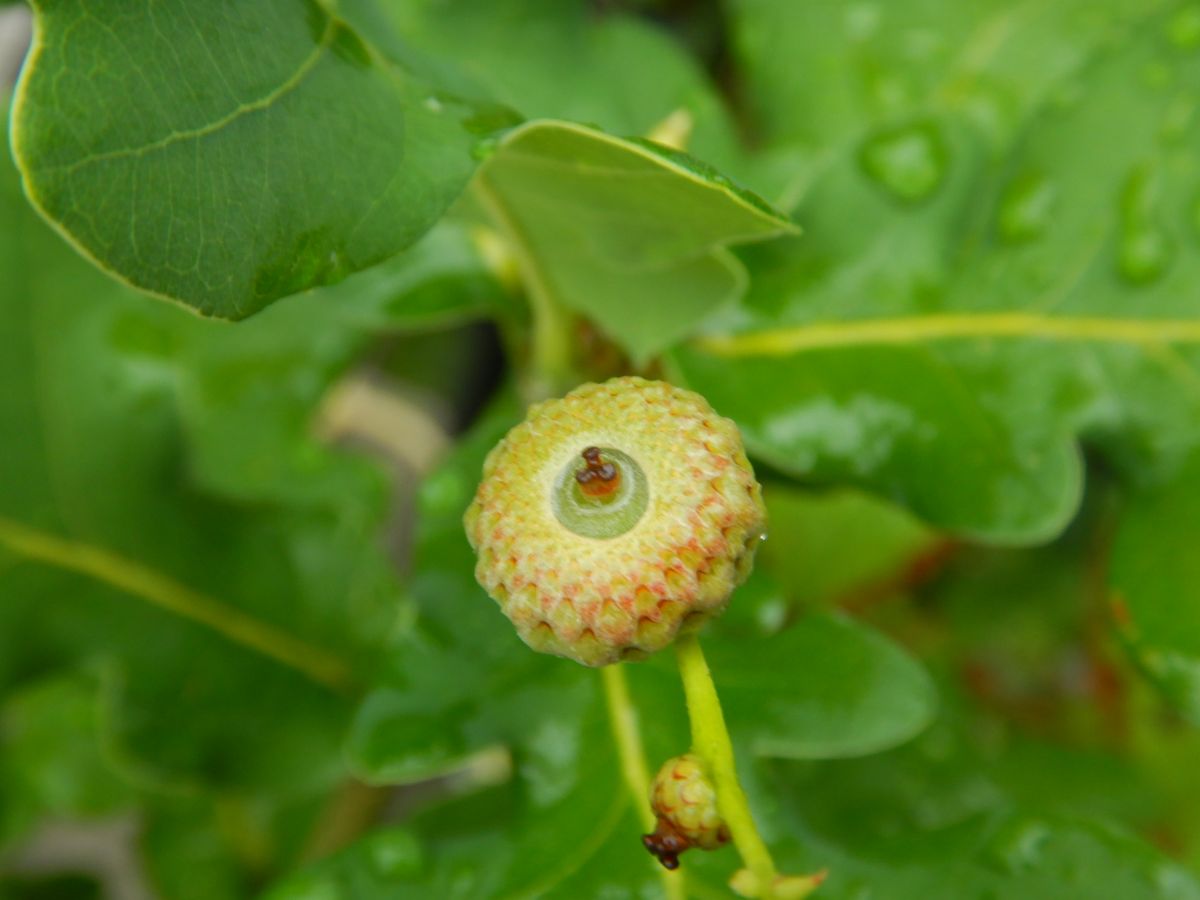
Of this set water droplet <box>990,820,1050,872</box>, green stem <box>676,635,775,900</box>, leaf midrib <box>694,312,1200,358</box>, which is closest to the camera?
green stem <box>676,635,775,900</box>

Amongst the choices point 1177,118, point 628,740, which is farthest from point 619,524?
point 1177,118

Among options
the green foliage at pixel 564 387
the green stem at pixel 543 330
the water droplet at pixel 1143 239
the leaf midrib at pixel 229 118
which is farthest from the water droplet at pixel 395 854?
the water droplet at pixel 1143 239

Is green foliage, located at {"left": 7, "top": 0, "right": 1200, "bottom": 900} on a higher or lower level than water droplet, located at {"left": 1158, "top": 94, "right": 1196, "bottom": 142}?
lower

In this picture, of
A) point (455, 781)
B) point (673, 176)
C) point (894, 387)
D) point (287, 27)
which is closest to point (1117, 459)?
point (894, 387)

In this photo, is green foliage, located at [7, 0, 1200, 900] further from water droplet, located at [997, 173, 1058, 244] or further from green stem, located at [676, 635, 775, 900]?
green stem, located at [676, 635, 775, 900]

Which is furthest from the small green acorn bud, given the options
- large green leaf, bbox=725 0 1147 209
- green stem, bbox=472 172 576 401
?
large green leaf, bbox=725 0 1147 209

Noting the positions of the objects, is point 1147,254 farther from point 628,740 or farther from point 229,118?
point 229,118

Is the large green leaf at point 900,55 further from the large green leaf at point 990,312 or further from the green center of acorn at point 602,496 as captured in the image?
the green center of acorn at point 602,496

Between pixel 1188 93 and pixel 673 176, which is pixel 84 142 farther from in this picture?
pixel 1188 93
